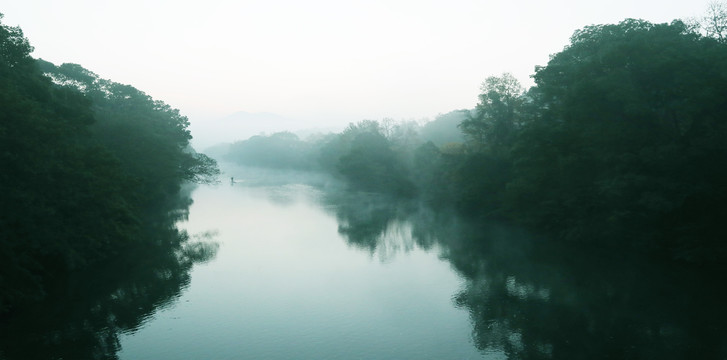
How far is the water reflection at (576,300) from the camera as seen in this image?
19.6 meters

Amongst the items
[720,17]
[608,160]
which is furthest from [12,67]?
[720,17]

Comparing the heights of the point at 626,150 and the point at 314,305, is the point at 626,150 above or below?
above

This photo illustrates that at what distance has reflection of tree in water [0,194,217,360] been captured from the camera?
791 inches

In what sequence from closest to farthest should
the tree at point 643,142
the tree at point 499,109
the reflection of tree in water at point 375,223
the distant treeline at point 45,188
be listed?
the distant treeline at point 45,188 → the tree at point 643,142 → the reflection of tree in water at point 375,223 → the tree at point 499,109

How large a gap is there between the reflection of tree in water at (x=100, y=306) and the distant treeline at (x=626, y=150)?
88.5ft

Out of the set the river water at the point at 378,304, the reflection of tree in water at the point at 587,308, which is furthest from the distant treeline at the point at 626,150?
the reflection of tree in water at the point at 587,308

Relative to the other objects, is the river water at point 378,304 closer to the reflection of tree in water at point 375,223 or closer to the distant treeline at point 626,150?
the reflection of tree in water at point 375,223

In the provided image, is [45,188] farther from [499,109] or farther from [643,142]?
[499,109]

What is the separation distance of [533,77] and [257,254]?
2850 cm

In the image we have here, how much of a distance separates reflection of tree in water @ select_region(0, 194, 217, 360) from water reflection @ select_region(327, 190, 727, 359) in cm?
1457

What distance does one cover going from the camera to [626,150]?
105 ft

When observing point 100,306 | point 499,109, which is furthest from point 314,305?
point 499,109

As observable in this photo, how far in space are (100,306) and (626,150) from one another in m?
31.4

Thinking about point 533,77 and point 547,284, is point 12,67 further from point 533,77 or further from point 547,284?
point 533,77
